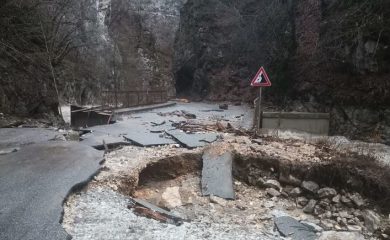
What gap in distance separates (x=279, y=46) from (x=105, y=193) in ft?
55.6

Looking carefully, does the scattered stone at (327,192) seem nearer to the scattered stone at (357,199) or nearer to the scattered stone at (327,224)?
the scattered stone at (357,199)

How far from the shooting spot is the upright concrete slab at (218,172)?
6410mm

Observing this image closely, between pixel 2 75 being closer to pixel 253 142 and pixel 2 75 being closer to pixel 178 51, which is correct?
pixel 253 142

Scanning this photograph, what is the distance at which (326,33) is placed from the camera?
14719 millimetres

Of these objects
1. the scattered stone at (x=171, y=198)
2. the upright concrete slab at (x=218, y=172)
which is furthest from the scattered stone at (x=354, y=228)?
the scattered stone at (x=171, y=198)

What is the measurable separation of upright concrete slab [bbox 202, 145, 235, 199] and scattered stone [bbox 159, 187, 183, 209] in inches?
20.5

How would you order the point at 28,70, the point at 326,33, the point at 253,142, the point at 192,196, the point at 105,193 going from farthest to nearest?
the point at 326,33 → the point at 28,70 → the point at 253,142 → the point at 192,196 → the point at 105,193

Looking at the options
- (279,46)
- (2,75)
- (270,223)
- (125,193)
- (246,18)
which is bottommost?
(270,223)

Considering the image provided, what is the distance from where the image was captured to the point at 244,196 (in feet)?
22.3

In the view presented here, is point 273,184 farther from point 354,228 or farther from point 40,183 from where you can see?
point 40,183

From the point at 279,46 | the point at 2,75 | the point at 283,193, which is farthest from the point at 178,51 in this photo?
the point at 283,193

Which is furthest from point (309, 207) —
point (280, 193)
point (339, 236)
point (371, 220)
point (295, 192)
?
point (339, 236)

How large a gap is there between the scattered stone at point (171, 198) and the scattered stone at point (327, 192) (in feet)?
9.26

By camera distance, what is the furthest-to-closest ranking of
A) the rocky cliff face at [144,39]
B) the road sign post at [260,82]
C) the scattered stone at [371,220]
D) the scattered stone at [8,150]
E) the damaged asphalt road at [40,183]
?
the rocky cliff face at [144,39] → the road sign post at [260,82] → the scattered stone at [8,150] → the scattered stone at [371,220] → the damaged asphalt road at [40,183]
